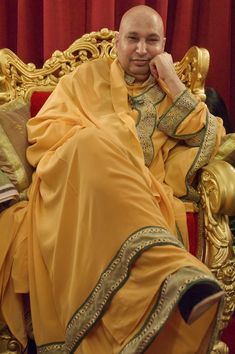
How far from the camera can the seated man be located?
1.58 m

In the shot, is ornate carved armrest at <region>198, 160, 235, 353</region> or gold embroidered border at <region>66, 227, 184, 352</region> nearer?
gold embroidered border at <region>66, 227, 184, 352</region>

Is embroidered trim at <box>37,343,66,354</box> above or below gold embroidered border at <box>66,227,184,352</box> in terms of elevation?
below

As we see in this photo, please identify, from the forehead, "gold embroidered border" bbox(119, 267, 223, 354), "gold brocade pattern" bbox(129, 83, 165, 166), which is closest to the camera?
"gold embroidered border" bbox(119, 267, 223, 354)

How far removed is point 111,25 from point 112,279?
1.51m

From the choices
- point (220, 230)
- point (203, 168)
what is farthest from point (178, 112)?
point (220, 230)

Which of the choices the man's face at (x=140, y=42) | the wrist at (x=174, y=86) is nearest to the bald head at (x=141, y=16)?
the man's face at (x=140, y=42)

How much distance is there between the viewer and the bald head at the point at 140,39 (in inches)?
95.3

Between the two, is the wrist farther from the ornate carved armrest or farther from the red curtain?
the red curtain

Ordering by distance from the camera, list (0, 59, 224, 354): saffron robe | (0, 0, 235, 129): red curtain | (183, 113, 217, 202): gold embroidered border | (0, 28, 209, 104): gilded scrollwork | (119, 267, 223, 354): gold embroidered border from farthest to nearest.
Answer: (0, 0, 235, 129): red curtain → (0, 28, 209, 104): gilded scrollwork → (183, 113, 217, 202): gold embroidered border → (0, 59, 224, 354): saffron robe → (119, 267, 223, 354): gold embroidered border

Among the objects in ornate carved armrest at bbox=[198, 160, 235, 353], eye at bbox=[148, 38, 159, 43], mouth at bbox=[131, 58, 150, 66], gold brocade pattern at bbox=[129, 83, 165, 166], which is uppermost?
eye at bbox=[148, 38, 159, 43]

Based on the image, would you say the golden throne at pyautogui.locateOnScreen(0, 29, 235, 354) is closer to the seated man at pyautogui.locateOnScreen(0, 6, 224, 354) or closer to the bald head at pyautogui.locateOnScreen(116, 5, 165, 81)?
the seated man at pyautogui.locateOnScreen(0, 6, 224, 354)

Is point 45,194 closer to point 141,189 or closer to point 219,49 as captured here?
point 141,189

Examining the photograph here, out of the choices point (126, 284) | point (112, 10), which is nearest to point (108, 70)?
point (112, 10)

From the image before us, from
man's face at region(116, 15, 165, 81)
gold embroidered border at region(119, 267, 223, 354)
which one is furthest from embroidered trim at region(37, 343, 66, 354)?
man's face at region(116, 15, 165, 81)
